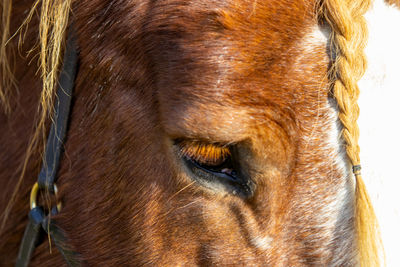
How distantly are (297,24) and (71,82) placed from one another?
61cm

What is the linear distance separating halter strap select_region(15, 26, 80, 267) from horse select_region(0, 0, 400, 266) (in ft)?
0.50

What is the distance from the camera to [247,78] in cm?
112

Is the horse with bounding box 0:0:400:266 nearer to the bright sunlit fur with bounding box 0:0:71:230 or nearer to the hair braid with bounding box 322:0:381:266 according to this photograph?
the hair braid with bounding box 322:0:381:266

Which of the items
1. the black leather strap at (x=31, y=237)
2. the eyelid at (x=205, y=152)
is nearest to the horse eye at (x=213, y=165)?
the eyelid at (x=205, y=152)

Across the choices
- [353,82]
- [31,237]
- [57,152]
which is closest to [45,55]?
[57,152]

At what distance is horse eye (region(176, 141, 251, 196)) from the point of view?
1.14 metres

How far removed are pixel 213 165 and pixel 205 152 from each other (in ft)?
0.12

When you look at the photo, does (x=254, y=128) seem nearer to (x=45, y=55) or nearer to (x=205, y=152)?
(x=205, y=152)

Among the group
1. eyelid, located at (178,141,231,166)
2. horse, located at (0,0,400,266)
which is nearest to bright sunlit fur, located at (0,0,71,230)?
horse, located at (0,0,400,266)

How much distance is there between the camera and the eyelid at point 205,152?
1.14m

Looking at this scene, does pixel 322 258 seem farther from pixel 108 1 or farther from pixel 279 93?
pixel 108 1

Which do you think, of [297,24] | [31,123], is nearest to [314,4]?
[297,24]

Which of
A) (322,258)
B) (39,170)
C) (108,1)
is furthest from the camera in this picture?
(39,170)

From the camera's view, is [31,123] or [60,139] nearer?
[60,139]
